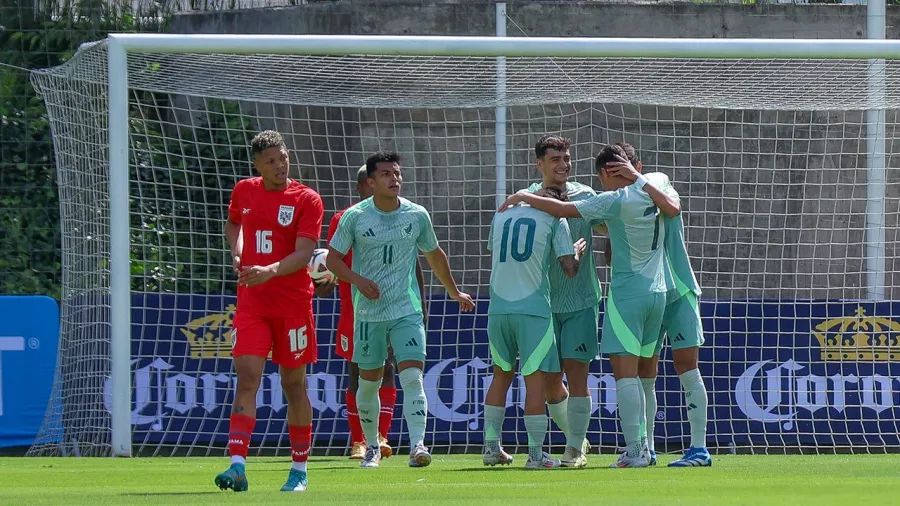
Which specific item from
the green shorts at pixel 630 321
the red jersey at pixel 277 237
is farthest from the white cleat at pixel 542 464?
the red jersey at pixel 277 237

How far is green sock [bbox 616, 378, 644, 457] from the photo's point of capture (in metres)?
7.54

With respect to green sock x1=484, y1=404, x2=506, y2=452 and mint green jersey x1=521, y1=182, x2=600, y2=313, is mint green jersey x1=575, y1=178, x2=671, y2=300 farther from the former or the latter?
green sock x1=484, y1=404, x2=506, y2=452

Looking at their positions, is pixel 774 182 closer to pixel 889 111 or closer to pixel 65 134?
pixel 889 111

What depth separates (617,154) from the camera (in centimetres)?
773

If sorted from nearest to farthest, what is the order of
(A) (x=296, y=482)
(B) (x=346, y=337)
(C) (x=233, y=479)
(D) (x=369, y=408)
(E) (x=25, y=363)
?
(C) (x=233, y=479) < (A) (x=296, y=482) < (D) (x=369, y=408) < (B) (x=346, y=337) < (E) (x=25, y=363)

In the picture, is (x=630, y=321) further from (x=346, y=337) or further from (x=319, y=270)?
(x=319, y=270)

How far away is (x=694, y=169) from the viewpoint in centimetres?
1327

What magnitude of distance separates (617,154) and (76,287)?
523cm

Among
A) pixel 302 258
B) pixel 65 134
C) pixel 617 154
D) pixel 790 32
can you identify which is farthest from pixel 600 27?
pixel 302 258

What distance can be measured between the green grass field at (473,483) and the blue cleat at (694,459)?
13 cm

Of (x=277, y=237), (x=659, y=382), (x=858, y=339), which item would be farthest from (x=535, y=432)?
(x=858, y=339)

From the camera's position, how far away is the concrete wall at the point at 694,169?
42.5 ft

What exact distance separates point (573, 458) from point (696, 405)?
0.82m

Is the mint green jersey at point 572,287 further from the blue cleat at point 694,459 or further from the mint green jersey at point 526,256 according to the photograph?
the blue cleat at point 694,459
